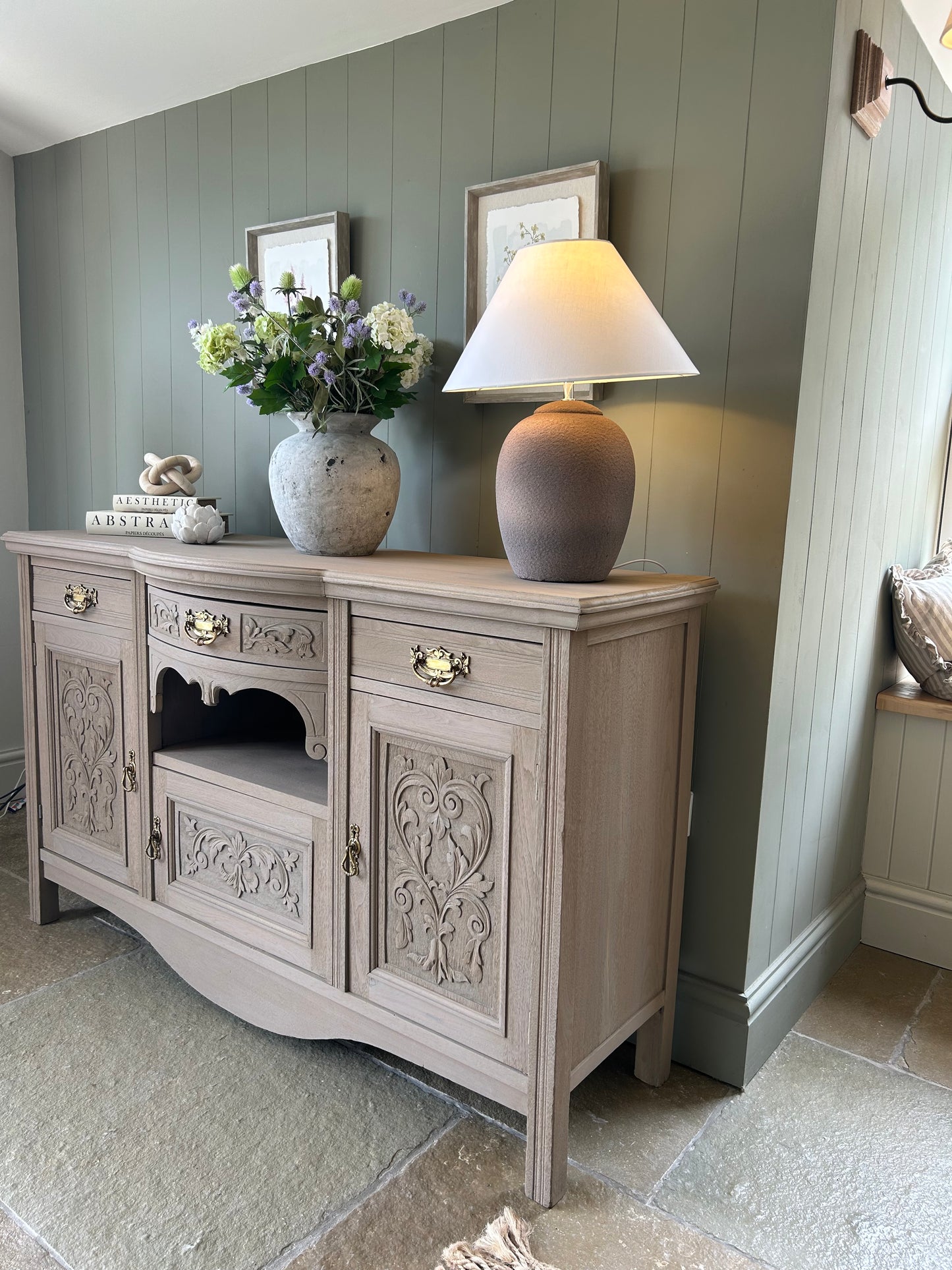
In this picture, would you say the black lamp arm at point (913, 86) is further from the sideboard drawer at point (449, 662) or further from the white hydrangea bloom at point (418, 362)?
the sideboard drawer at point (449, 662)

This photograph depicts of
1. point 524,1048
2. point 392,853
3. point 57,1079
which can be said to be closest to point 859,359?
point 392,853

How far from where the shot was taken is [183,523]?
2000 millimetres

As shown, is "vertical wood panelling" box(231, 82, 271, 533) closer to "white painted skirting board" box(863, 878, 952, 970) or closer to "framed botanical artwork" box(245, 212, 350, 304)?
"framed botanical artwork" box(245, 212, 350, 304)

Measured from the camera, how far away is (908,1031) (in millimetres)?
1924

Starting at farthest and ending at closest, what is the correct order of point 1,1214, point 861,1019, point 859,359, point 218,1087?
point 861,1019 < point 859,359 < point 218,1087 < point 1,1214

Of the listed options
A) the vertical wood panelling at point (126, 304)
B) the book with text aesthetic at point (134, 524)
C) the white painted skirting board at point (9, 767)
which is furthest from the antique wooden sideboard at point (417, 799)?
the white painted skirting board at point (9, 767)

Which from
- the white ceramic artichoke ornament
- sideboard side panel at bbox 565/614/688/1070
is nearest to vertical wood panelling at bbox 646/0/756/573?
sideboard side panel at bbox 565/614/688/1070

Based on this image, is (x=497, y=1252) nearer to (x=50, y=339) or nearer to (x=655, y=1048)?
(x=655, y=1048)

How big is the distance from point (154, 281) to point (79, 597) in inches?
42.0

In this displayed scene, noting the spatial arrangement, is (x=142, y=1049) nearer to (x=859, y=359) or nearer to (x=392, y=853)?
(x=392, y=853)

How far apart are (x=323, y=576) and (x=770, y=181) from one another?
3.32 ft

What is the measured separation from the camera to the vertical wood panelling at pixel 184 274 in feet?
8.20

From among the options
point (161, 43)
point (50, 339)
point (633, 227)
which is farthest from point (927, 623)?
point (50, 339)

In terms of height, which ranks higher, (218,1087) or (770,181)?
(770,181)
